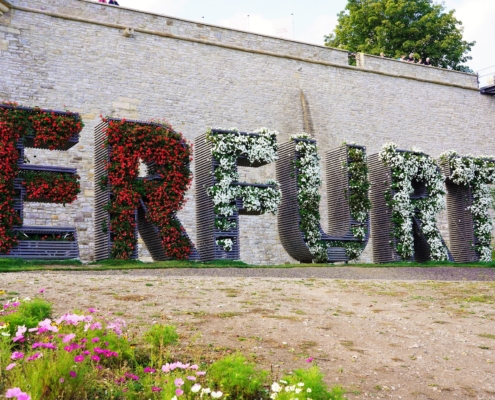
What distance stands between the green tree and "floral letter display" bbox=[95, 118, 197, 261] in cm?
1833

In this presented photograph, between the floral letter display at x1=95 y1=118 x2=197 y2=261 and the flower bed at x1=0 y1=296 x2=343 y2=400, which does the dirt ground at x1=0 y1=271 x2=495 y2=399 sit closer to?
the flower bed at x1=0 y1=296 x2=343 y2=400

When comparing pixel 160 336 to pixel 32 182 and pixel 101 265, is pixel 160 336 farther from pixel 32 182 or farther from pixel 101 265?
pixel 32 182

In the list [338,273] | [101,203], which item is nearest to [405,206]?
[338,273]

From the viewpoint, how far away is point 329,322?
6961mm

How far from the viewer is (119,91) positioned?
18172mm

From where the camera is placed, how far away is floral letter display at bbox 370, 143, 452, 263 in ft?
53.3

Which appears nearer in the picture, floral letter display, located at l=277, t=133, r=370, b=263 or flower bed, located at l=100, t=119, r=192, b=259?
flower bed, located at l=100, t=119, r=192, b=259

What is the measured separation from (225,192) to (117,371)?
9428 mm

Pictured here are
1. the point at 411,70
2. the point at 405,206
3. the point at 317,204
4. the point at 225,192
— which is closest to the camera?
the point at 225,192

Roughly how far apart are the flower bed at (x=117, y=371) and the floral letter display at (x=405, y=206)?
38.4 ft

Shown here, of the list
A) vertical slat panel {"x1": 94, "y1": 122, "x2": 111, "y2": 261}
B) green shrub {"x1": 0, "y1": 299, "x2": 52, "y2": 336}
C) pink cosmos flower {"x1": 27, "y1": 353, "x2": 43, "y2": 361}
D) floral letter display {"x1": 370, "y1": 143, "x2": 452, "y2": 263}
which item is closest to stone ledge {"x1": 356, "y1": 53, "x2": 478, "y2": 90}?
floral letter display {"x1": 370, "y1": 143, "x2": 452, "y2": 263}

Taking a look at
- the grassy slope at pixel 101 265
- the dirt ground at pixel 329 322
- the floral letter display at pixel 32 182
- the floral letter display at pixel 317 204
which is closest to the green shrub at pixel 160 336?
the dirt ground at pixel 329 322

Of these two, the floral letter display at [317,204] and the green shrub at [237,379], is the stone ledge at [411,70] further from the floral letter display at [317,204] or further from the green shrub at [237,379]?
the green shrub at [237,379]

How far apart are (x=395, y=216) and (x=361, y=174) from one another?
4.50 ft
